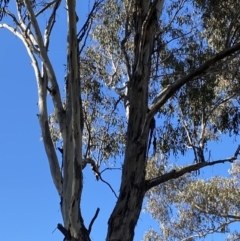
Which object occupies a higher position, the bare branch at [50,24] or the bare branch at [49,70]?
the bare branch at [50,24]

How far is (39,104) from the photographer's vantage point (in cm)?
501

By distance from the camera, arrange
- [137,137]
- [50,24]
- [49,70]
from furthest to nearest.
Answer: [50,24]
[49,70]
[137,137]

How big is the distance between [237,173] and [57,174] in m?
Result: 7.97

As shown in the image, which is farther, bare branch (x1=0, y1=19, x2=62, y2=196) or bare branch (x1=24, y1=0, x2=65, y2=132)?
bare branch (x1=24, y1=0, x2=65, y2=132)

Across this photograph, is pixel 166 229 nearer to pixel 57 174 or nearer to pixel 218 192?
pixel 218 192

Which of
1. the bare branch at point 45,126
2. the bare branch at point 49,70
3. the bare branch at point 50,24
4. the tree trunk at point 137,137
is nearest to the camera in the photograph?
the tree trunk at point 137,137

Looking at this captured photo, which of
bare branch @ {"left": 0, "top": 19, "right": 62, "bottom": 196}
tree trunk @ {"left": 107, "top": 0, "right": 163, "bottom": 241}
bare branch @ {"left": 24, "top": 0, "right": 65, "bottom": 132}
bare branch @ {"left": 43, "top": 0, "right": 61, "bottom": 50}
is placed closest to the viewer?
tree trunk @ {"left": 107, "top": 0, "right": 163, "bottom": 241}

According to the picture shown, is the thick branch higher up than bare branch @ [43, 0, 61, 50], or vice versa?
bare branch @ [43, 0, 61, 50]

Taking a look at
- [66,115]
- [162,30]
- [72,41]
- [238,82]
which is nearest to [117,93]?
[162,30]

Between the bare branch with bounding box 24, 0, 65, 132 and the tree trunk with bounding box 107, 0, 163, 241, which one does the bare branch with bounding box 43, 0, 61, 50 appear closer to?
the bare branch with bounding box 24, 0, 65, 132

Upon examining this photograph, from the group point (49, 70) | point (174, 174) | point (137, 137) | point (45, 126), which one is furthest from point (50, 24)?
point (174, 174)

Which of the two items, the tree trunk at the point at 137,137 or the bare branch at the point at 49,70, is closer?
the tree trunk at the point at 137,137

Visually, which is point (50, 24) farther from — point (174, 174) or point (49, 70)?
point (174, 174)

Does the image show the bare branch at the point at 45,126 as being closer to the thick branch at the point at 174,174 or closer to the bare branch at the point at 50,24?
the bare branch at the point at 50,24
